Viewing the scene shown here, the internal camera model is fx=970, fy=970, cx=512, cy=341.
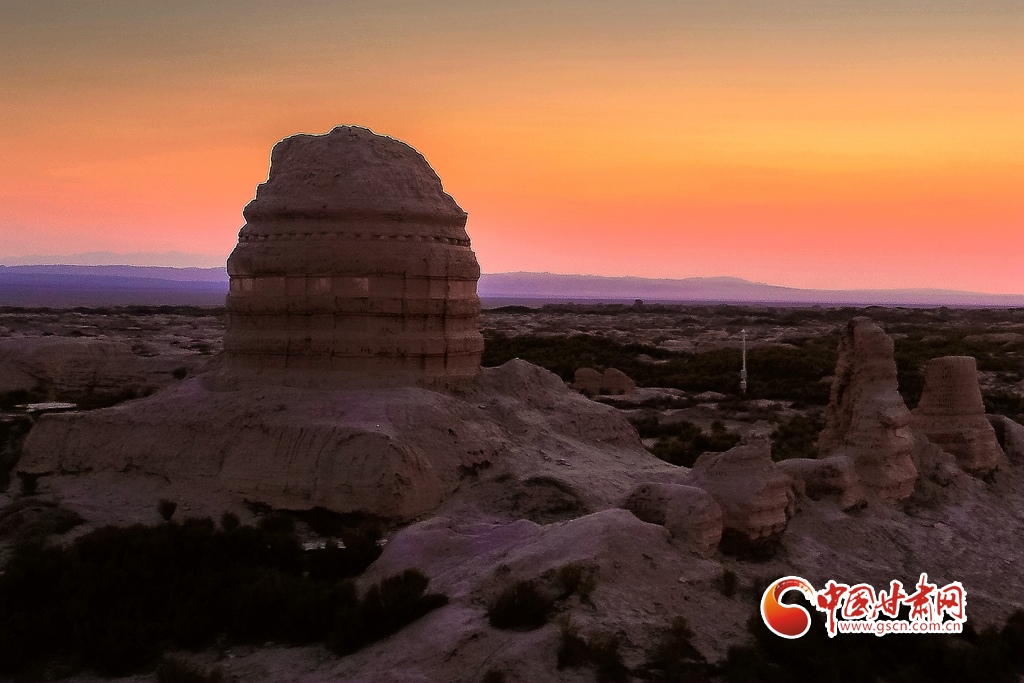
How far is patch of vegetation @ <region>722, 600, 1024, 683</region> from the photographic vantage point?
7.29 meters

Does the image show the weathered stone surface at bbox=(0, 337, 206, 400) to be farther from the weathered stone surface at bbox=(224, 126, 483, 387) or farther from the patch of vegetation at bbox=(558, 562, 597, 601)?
the patch of vegetation at bbox=(558, 562, 597, 601)

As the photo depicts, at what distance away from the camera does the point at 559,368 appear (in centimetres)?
3375

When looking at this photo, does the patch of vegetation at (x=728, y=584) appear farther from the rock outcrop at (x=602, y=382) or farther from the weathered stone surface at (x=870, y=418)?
the rock outcrop at (x=602, y=382)

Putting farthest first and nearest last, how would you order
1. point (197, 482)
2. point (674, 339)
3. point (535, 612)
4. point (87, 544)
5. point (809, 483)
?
1. point (674, 339)
2. point (197, 482)
3. point (809, 483)
4. point (87, 544)
5. point (535, 612)

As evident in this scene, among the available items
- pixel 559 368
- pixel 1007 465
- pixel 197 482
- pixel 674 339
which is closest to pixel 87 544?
pixel 197 482

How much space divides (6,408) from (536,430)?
896 cm

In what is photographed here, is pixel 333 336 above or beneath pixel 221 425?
above

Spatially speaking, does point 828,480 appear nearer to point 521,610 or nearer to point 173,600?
point 521,610

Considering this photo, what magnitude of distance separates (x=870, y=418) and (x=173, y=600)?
769cm

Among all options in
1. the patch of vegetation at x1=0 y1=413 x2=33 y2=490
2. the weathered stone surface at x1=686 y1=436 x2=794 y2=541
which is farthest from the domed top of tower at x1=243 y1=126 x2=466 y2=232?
the weathered stone surface at x1=686 y1=436 x2=794 y2=541

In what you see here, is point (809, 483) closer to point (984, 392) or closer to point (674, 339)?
point (984, 392)

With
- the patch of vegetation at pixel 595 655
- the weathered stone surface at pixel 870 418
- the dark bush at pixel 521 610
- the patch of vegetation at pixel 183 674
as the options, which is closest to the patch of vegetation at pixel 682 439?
the weathered stone surface at pixel 870 418

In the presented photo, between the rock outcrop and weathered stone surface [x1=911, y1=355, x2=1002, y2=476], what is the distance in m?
16.1

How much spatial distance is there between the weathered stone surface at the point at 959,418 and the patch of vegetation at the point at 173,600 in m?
7.85
